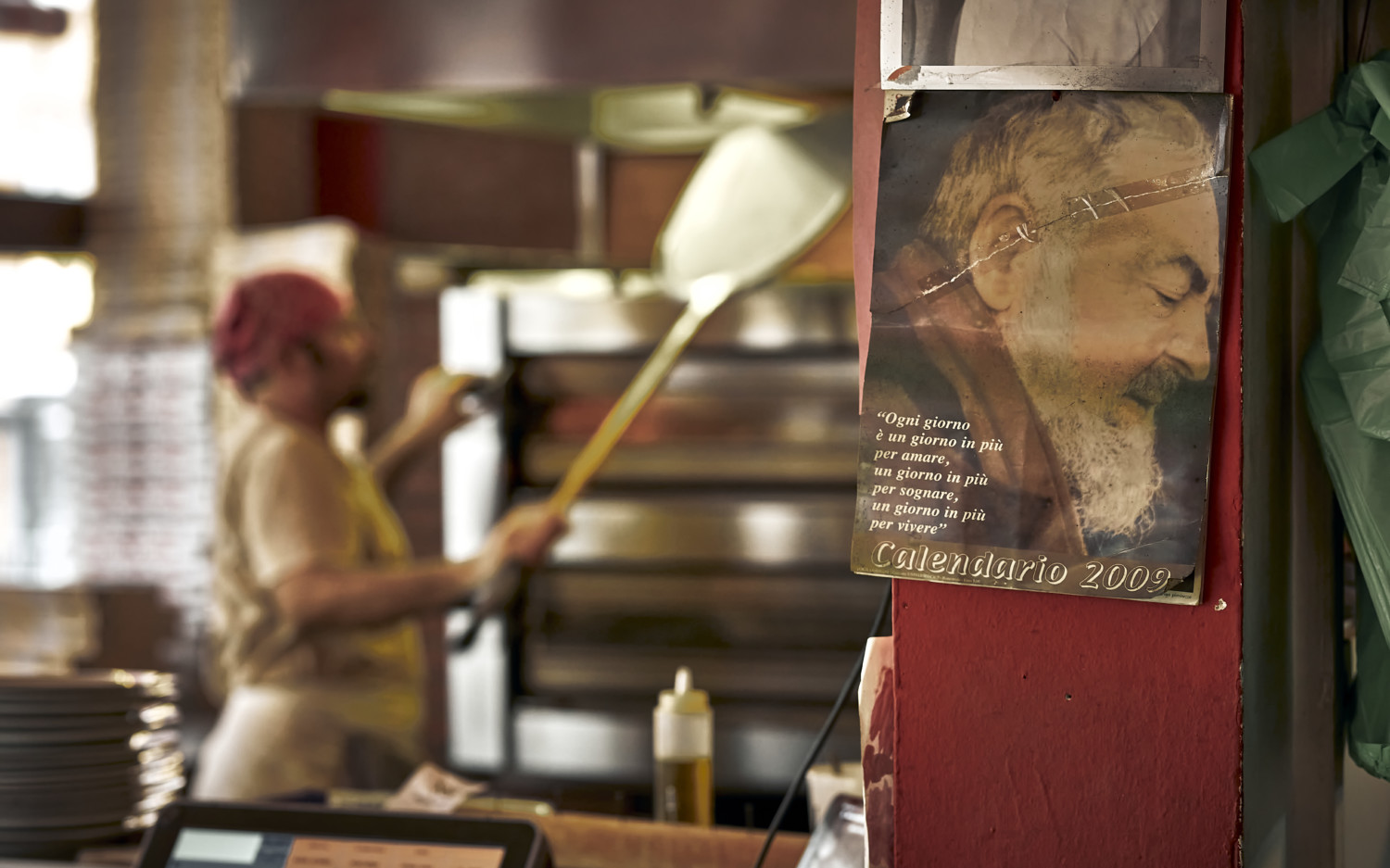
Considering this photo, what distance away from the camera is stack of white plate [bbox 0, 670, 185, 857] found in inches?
53.4

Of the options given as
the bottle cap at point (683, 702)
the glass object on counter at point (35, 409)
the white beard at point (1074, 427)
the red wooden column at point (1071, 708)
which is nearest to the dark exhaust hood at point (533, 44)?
the red wooden column at point (1071, 708)

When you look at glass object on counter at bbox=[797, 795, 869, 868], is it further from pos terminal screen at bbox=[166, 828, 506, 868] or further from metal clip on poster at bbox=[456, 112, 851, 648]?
metal clip on poster at bbox=[456, 112, 851, 648]

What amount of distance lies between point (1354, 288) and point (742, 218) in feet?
4.35

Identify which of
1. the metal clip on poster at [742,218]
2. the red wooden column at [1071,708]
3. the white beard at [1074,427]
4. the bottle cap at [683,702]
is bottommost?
the bottle cap at [683,702]

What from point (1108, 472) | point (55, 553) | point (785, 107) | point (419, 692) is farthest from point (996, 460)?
point (55, 553)

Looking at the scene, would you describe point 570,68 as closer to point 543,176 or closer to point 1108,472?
point 1108,472

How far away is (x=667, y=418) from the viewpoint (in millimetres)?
2699

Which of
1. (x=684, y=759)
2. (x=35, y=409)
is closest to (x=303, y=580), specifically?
(x=684, y=759)

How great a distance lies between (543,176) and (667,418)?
1275 millimetres

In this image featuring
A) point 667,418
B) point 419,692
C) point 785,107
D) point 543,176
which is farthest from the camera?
point 543,176

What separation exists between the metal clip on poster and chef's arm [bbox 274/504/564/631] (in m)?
0.20

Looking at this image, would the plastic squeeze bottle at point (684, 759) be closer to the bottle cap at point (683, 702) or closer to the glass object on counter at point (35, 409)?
the bottle cap at point (683, 702)

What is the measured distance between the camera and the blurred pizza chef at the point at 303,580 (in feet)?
7.27

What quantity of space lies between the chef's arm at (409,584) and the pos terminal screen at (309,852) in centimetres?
113
